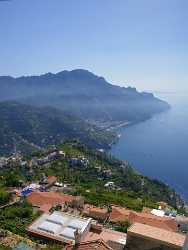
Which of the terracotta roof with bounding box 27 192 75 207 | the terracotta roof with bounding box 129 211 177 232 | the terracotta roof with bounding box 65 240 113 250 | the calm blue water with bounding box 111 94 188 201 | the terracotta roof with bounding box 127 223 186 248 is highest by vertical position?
the terracotta roof with bounding box 127 223 186 248

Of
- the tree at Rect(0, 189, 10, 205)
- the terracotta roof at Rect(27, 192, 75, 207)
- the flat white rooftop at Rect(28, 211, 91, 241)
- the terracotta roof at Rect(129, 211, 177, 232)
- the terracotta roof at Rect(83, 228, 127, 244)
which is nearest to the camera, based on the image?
the terracotta roof at Rect(83, 228, 127, 244)

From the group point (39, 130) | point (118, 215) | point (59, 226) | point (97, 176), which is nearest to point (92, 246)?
point (59, 226)

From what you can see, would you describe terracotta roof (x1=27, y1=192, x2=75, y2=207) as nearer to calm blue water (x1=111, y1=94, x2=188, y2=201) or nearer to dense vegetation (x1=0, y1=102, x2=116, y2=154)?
calm blue water (x1=111, y1=94, x2=188, y2=201)

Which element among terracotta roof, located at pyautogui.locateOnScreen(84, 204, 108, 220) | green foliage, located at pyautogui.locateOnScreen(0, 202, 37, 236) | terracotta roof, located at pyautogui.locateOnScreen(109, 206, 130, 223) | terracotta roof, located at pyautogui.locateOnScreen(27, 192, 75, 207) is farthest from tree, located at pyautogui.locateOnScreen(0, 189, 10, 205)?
terracotta roof, located at pyautogui.locateOnScreen(109, 206, 130, 223)

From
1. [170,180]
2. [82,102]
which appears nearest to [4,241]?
[170,180]

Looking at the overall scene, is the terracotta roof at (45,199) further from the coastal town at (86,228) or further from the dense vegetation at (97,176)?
the dense vegetation at (97,176)
